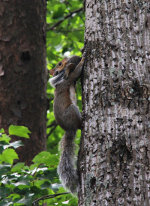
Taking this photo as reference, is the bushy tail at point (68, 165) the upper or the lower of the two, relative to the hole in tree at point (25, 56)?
lower

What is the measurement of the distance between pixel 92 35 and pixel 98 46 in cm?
11

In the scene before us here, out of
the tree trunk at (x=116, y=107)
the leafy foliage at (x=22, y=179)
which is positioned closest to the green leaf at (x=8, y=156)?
the leafy foliage at (x=22, y=179)

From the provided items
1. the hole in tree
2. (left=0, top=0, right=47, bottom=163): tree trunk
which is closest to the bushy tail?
(left=0, top=0, right=47, bottom=163): tree trunk

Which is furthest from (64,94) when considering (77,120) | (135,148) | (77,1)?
(77,1)

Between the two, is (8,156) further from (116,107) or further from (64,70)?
(64,70)

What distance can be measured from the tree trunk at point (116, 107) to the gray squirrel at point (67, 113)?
16.8 inches

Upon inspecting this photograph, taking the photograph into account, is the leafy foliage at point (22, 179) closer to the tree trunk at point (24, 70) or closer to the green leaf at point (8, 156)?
the green leaf at point (8, 156)

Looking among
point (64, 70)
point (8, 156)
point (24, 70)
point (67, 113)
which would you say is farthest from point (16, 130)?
point (24, 70)

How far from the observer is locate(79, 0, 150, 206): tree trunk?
173cm

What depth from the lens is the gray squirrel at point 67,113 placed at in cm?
243

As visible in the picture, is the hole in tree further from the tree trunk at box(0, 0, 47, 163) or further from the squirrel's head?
the squirrel's head

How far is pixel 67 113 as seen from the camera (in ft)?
9.21

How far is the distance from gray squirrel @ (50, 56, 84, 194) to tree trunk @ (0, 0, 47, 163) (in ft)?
2.31

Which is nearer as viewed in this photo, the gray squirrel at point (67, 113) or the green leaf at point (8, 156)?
the green leaf at point (8, 156)
